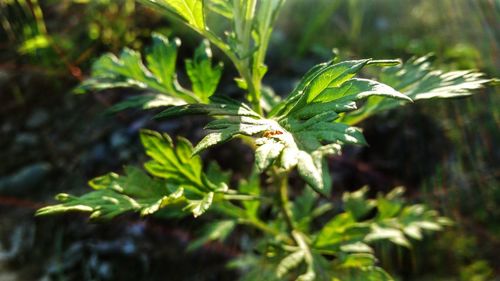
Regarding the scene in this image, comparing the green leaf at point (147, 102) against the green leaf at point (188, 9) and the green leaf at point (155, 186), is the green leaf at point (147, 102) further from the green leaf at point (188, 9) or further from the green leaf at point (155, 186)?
the green leaf at point (188, 9)

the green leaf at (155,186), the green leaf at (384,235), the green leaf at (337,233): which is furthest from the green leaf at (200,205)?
the green leaf at (384,235)

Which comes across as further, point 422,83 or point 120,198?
point 422,83

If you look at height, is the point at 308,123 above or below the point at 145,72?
below

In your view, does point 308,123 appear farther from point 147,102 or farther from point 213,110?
point 147,102

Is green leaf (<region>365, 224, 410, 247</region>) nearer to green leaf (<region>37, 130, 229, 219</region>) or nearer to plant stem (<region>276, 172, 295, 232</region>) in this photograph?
plant stem (<region>276, 172, 295, 232</region>)

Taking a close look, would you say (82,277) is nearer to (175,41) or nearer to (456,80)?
(175,41)

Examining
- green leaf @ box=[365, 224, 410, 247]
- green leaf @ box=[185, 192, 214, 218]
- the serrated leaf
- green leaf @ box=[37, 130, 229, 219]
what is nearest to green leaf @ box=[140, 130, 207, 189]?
green leaf @ box=[37, 130, 229, 219]

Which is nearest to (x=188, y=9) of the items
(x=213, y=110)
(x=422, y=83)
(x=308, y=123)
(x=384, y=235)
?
(x=213, y=110)
